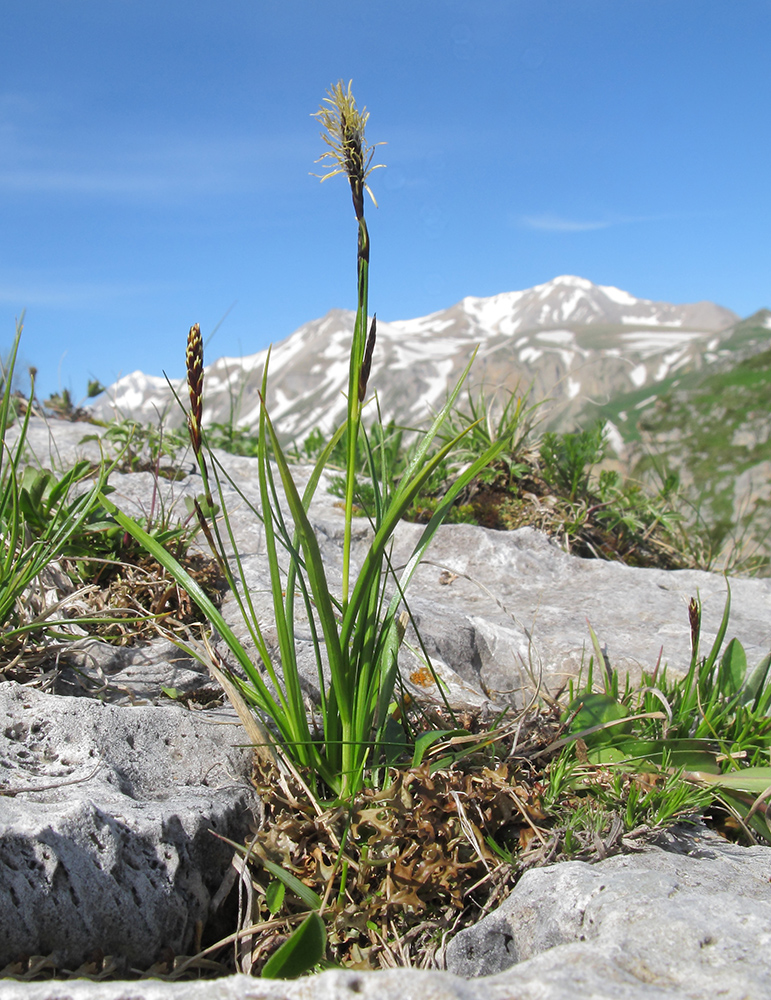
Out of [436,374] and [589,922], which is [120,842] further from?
[436,374]

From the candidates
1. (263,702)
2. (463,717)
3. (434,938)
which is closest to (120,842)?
(263,702)

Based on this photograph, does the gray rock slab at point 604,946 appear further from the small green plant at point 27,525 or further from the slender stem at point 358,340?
the small green plant at point 27,525

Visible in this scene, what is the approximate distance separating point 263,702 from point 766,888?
5.12 feet

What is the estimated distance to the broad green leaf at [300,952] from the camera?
142 centimetres

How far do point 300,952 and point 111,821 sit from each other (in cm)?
73

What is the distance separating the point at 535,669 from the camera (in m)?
3.33

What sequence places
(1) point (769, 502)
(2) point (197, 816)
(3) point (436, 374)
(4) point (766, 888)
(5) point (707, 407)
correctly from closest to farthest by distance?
(4) point (766, 888) < (2) point (197, 816) < (1) point (769, 502) < (5) point (707, 407) < (3) point (436, 374)

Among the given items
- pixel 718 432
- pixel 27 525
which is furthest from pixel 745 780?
pixel 718 432

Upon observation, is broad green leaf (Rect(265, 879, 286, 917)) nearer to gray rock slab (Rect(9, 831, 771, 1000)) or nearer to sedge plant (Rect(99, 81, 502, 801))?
sedge plant (Rect(99, 81, 502, 801))

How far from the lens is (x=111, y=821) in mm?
1854

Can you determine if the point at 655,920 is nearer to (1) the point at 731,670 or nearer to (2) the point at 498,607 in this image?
(1) the point at 731,670

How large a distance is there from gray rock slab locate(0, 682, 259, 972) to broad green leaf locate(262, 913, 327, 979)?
0.56 metres

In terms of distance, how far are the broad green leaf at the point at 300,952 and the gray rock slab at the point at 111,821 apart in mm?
555

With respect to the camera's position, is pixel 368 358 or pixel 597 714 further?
pixel 597 714
